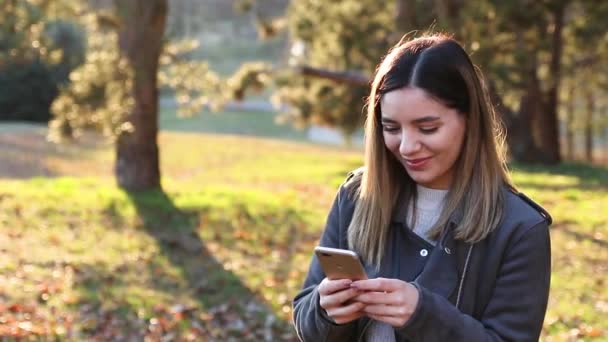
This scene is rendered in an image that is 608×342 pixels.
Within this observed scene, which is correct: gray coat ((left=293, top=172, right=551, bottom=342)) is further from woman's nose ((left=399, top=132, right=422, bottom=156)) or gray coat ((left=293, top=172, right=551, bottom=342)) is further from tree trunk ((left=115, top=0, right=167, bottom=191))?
tree trunk ((left=115, top=0, right=167, bottom=191))

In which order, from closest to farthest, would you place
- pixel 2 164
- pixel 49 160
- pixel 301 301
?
pixel 301 301
pixel 2 164
pixel 49 160

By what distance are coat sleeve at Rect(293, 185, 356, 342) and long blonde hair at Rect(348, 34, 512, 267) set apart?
0.08 m

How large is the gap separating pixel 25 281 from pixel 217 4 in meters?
66.5

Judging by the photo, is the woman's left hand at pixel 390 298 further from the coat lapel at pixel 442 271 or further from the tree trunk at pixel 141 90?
the tree trunk at pixel 141 90

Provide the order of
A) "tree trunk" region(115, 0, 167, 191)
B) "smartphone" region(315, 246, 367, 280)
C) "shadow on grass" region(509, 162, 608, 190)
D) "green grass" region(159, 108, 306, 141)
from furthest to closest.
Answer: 1. "green grass" region(159, 108, 306, 141)
2. "shadow on grass" region(509, 162, 608, 190)
3. "tree trunk" region(115, 0, 167, 191)
4. "smartphone" region(315, 246, 367, 280)

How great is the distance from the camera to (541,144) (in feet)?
77.7

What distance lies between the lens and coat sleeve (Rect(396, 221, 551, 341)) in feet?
7.33

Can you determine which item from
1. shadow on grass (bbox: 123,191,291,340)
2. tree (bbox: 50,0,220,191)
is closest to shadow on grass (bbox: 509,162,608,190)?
tree (bbox: 50,0,220,191)

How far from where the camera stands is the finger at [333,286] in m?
2.24

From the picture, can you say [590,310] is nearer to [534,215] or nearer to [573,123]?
[534,215]

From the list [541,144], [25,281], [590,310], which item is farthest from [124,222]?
[541,144]

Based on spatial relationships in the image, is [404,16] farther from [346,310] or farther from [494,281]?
[346,310]

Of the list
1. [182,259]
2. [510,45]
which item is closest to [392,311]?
[182,259]

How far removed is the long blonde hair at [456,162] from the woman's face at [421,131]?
2 cm
